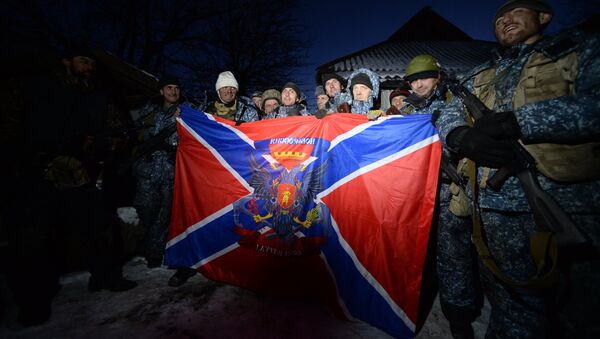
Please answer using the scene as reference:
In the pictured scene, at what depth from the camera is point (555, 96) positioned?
133 centimetres

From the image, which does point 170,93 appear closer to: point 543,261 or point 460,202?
point 460,202

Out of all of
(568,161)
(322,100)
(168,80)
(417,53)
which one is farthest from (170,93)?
(417,53)

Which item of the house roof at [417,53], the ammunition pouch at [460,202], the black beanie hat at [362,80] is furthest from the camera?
the house roof at [417,53]

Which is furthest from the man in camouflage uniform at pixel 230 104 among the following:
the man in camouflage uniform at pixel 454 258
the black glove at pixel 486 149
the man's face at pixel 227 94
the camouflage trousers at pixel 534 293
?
the camouflage trousers at pixel 534 293

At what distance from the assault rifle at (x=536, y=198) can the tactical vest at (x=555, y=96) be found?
0.23ft

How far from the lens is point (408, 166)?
6.72ft

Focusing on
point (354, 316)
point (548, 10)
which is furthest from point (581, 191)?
point (354, 316)

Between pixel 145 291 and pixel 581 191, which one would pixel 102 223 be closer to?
pixel 145 291

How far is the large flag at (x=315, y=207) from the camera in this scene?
2.00m

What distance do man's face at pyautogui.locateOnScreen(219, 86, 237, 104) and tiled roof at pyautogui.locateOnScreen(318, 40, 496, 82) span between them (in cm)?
627

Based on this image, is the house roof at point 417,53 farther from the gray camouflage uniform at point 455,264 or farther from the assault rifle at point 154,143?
the assault rifle at point 154,143

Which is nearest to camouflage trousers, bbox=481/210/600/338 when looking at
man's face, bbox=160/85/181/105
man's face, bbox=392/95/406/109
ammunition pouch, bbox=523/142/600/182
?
ammunition pouch, bbox=523/142/600/182

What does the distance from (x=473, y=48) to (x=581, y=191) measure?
15.2 meters

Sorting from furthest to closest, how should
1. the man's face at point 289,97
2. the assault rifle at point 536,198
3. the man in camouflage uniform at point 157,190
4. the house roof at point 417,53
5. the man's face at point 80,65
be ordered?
the house roof at point 417,53 < the man's face at point 289,97 < the man in camouflage uniform at point 157,190 < the man's face at point 80,65 < the assault rifle at point 536,198
